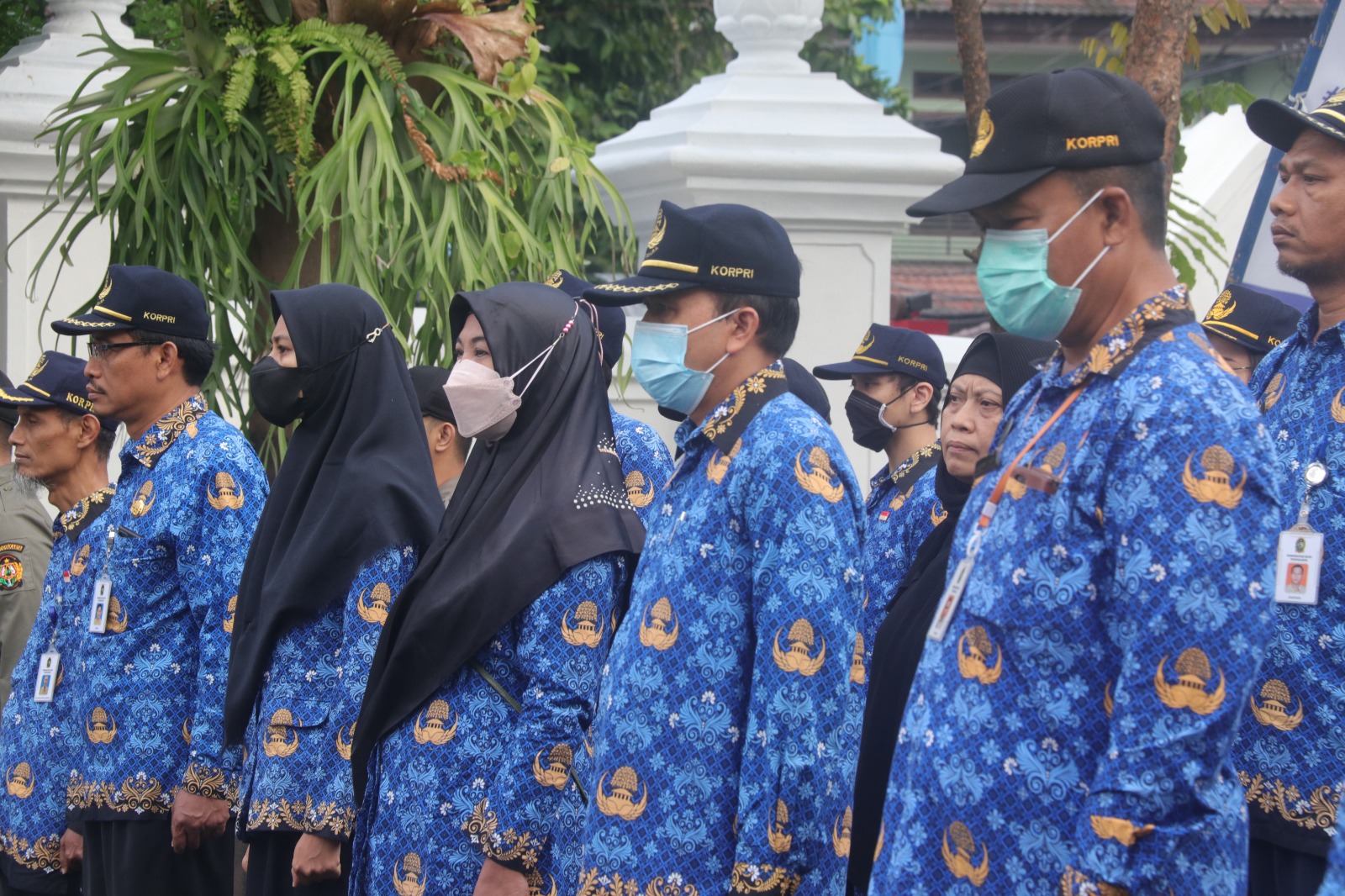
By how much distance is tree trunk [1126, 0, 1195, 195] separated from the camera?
5.58 m

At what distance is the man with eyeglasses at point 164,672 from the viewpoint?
4.16 meters

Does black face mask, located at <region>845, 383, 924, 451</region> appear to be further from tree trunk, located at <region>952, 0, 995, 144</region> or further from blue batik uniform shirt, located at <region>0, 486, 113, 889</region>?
blue batik uniform shirt, located at <region>0, 486, 113, 889</region>

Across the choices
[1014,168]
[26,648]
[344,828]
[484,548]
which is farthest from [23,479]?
[1014,168]

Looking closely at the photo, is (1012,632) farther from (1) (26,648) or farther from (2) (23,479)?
(2) (23,479)

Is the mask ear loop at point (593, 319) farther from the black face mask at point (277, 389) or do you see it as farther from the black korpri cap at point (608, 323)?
the black face mask at point (277, 389)

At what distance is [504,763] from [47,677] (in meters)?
2.20

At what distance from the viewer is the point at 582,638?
3191mm

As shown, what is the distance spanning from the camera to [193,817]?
4082 millimetres

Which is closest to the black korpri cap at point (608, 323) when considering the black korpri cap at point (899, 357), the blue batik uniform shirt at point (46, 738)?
the black korpri cap at point (899, 357)

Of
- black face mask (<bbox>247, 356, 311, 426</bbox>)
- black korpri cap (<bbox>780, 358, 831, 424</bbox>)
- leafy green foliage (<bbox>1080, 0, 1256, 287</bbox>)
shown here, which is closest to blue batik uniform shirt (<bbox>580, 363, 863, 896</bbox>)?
black face mask (<bbox>247, 356, 311, 426</bbox>)

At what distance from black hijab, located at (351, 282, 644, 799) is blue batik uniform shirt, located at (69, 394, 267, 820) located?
0.96 m

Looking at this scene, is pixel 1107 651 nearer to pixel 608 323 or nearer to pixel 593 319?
pixel 593 319

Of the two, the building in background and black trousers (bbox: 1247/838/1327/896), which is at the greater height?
black trousers (bbox: 1247/838/1327/896)

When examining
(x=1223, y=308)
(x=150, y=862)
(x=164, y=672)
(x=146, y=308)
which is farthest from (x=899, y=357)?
(x=150, y=862)
